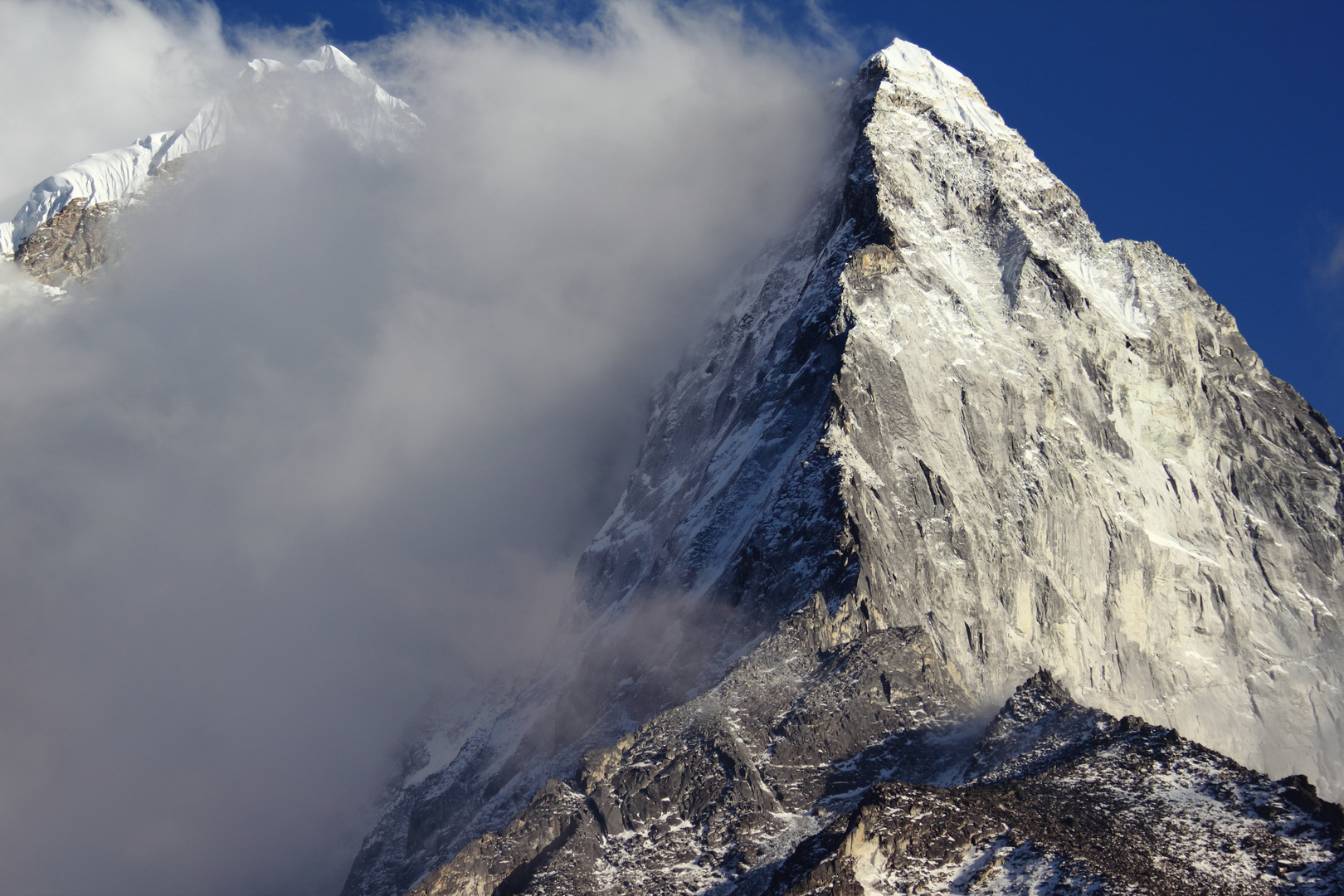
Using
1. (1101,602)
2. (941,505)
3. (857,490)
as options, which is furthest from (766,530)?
(1101,602)

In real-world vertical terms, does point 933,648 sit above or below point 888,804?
above

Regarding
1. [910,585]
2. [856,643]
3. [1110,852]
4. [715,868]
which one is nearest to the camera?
[1110,852]

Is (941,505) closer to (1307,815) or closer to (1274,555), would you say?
(1274,555)

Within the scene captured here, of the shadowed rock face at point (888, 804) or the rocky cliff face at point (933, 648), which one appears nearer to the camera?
the shadowed rock face at point (888, 804)

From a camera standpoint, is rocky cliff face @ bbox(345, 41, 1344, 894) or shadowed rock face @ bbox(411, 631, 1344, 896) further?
rocky cliff face @ bbox(345, 41, 1344, 894)

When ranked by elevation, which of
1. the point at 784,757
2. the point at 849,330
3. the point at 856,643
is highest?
the point at 849,330

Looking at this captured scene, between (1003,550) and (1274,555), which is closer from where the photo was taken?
(1003,550)

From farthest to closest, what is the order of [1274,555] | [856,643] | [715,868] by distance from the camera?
[1274,555], [856,643], [715,868]

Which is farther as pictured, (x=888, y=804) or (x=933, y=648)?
(x=933, y=648)
